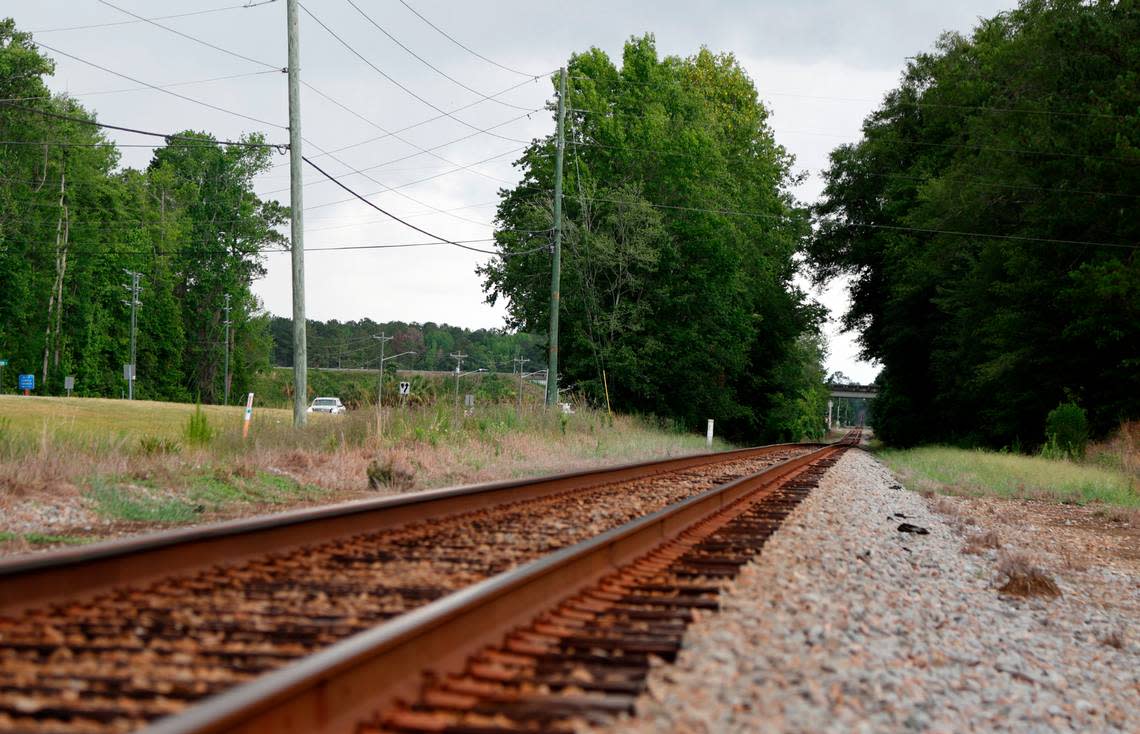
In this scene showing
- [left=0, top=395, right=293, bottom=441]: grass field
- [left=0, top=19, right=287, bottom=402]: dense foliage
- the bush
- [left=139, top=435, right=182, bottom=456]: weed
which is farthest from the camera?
[left=0, top=19, right=287, bottom=402]: dense foliage

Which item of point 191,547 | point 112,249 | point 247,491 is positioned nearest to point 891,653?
point 191,547

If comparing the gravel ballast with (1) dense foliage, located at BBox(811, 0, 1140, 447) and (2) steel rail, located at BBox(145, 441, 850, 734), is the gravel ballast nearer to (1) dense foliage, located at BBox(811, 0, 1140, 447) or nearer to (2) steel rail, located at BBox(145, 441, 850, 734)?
(2) steel rail, located at BBox(145, 441, 850, 734)

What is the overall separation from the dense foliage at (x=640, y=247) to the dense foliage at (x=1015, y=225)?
7413 millimetres

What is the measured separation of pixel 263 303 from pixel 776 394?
40558mm

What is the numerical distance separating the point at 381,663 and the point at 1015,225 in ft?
116

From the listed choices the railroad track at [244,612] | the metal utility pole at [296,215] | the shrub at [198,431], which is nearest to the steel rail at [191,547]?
the railroad track at [244,612]

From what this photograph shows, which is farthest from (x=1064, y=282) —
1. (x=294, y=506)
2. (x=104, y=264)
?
(x=104, y=264)

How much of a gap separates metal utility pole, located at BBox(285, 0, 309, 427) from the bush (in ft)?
63.5

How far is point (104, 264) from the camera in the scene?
2475 inches

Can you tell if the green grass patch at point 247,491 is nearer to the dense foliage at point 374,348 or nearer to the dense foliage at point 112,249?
the dense foliage at point 112,249

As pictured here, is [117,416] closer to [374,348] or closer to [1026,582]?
[1026,582]

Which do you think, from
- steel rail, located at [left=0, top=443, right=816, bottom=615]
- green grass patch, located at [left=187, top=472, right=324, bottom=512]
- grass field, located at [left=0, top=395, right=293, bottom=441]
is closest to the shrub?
grass field, located at [left=0, top=395, right=293, bottom=441]

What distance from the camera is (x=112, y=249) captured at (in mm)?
62750

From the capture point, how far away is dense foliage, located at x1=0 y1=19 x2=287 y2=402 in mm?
53250
